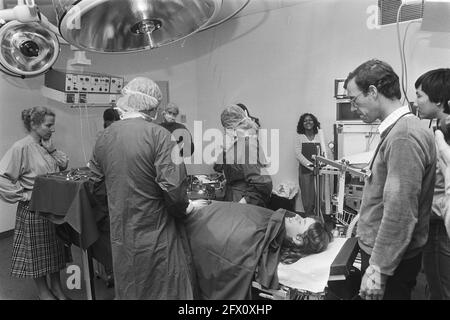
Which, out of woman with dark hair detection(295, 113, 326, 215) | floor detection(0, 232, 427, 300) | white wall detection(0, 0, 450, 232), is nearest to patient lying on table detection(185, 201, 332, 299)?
floor detection(0, 232, 427, 300)

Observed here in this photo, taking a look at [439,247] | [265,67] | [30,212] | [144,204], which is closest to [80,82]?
[30,212]

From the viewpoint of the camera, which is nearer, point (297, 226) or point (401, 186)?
point (401, 186)

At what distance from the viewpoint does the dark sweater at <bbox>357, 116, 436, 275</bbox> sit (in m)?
1.00

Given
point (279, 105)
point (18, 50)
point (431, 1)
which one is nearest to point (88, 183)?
point (18, 50)

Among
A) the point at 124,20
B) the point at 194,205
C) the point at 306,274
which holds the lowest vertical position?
the point at 306,274

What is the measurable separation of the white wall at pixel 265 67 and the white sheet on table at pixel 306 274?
2.60 m

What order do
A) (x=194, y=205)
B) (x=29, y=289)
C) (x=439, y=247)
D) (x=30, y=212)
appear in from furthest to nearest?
(x=29, y=289)
(x=30, y=212)
(x=194, y=205)
(x=439, y=247)

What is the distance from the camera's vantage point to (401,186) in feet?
3.28

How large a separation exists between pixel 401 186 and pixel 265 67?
146 inches

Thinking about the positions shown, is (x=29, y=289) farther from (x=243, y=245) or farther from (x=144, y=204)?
(x=243, y=245)

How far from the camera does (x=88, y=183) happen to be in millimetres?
1648

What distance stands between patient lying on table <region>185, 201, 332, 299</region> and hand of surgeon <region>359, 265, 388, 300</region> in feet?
1.43

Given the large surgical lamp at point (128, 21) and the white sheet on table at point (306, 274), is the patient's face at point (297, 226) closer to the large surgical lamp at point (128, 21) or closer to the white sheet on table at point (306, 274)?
the white sheet on table at point (306, 274)
